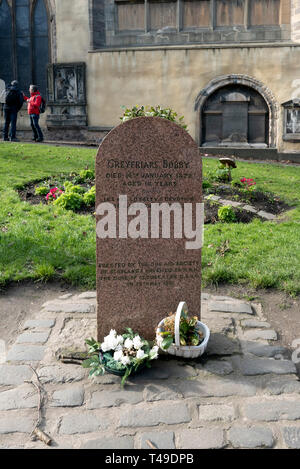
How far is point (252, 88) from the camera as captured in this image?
54.4ft

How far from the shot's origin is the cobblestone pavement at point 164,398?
3248mm

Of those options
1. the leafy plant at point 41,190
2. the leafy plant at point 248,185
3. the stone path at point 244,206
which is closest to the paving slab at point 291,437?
the stone path at point 244,206

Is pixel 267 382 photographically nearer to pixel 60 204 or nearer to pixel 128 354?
pixel 128 354

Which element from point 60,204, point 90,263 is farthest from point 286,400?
point 60,204

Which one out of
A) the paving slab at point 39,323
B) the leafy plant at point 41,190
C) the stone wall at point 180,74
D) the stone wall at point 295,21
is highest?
the stone wall at point 295,21

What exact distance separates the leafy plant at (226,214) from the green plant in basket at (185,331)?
4.10 metres

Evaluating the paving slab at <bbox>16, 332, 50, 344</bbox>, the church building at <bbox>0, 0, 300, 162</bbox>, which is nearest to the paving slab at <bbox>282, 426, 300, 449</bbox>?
the paving slab at <bbox>16, 332, 50, 344</bbox>

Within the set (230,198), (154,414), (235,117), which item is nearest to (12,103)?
(235,117)

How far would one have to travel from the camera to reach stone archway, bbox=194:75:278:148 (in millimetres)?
16469

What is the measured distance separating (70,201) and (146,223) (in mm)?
4534

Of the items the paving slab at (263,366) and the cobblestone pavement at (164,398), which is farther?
the paving slab at (263,366)

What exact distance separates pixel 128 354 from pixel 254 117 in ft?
46.9

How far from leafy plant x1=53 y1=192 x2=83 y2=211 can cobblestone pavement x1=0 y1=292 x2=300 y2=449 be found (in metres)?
4.04

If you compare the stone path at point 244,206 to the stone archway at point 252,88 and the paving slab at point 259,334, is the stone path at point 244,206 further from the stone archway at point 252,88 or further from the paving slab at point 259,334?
the stone archway at point 252,88
